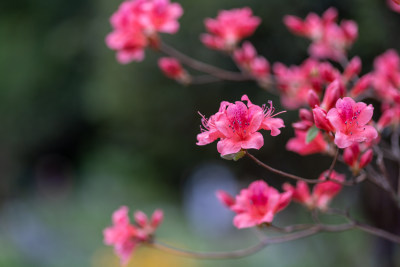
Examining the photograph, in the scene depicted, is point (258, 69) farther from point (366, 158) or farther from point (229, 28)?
point (366, 158)

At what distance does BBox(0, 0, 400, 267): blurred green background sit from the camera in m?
2.76

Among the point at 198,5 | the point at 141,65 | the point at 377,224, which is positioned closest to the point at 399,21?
the point at 377,224

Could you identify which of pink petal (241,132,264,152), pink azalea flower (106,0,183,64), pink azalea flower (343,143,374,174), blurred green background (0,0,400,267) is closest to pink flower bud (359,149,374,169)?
pink azalea flower (343,143,374,174)

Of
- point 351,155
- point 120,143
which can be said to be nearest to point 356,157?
point 351,155

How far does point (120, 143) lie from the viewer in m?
4.89

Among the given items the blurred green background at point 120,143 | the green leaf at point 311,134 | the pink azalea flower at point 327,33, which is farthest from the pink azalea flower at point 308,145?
the blurred green background at point 120,143

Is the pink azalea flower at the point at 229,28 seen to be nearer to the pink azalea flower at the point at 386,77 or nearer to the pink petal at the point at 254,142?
the pink azalea flower at the point at 386,77

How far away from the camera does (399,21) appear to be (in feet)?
6.52

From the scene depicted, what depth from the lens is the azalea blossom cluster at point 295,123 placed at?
0.67m

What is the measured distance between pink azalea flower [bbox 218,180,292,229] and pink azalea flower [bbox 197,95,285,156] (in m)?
0.15

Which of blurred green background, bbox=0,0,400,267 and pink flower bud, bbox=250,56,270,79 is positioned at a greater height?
blurred green background, bbox=0,0,400,267

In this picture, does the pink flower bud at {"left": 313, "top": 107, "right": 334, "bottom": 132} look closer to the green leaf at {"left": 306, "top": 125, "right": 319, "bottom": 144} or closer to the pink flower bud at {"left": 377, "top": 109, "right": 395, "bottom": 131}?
the green leaf at {"left": 306, "top": 125, "right": 319, "bottom": 144}

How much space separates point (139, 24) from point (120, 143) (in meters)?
3.88

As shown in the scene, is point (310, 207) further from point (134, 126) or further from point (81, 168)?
point (81, 168)
